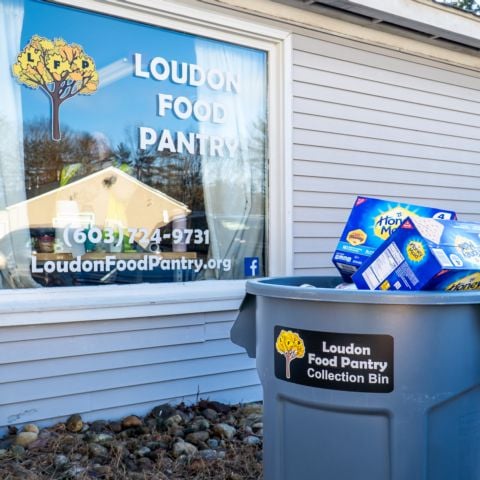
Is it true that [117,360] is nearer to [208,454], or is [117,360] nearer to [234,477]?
[208,454]

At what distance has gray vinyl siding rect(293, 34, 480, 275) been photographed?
4621 millimetres

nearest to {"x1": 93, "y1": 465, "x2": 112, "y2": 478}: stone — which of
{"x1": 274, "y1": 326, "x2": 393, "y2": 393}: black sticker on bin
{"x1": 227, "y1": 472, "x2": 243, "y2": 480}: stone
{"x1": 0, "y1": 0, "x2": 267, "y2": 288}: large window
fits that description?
{"x1": 227, "y1": 472, "x2": 243, "y2": 480}: stone

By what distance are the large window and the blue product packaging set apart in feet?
6.45

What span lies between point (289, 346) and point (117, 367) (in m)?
2.12

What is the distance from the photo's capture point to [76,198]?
3.84 metres

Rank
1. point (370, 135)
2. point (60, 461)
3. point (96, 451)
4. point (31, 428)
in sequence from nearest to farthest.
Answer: point (60, 461) → point (96, 451) → point (31, 428) → point (370, 135)

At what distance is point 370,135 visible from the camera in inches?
195

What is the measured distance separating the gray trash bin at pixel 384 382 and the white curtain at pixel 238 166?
2374 millimetres

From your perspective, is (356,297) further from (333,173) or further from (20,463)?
(333,173)

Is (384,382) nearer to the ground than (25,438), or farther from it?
farther from it

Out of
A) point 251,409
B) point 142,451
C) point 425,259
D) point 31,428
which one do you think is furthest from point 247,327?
point 251,409

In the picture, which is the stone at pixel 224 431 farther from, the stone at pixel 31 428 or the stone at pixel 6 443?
the stone at pixel 6 443

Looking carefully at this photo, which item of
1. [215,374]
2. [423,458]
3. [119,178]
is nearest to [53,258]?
[119,178]

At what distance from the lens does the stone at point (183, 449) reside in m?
3.43
